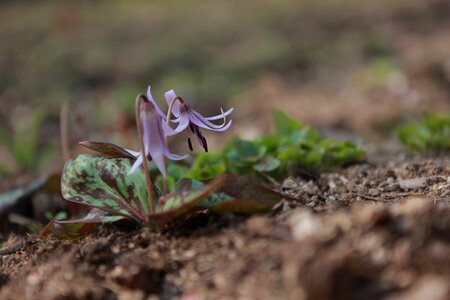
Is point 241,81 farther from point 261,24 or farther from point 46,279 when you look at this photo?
point 46,279

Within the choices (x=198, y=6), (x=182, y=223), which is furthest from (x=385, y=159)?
(x=198, y=6)

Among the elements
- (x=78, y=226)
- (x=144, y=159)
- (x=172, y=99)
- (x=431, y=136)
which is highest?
(x=172, y=99)

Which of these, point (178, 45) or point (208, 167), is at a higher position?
point (208, 167)

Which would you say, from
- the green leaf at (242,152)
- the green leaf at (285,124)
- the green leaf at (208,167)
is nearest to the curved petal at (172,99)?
the green leaf at (208,167)

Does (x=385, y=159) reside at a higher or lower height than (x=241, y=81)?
higher

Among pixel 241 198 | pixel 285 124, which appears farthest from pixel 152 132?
pixel 285 124

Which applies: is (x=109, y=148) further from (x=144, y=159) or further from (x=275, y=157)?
(x=275, y=157)

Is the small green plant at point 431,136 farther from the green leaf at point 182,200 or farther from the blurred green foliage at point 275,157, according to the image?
the green leaf at point 182,200

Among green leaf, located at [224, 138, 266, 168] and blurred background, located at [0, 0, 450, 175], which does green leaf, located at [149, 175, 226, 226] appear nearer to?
green leaf, located at [224, 138, 266, 168]
